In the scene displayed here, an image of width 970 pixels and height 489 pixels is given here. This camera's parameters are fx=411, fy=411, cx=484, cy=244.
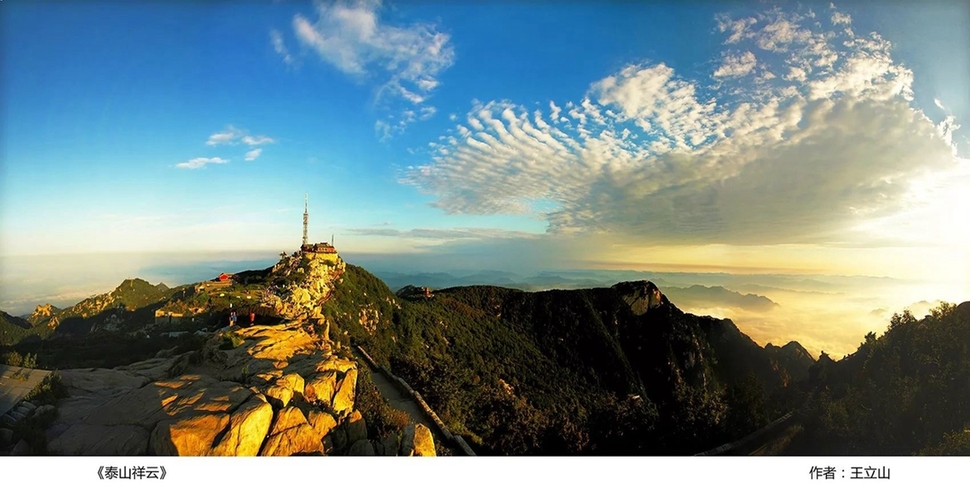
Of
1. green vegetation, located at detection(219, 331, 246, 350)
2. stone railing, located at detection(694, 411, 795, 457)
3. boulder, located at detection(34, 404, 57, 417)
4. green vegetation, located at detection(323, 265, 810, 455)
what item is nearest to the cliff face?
boulder, located at detection(34, 404, 57, 417)

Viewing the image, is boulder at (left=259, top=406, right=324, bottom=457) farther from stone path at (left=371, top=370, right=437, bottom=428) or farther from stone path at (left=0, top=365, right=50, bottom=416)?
stone path at (left=371, top=370, right=437, bottom=428)

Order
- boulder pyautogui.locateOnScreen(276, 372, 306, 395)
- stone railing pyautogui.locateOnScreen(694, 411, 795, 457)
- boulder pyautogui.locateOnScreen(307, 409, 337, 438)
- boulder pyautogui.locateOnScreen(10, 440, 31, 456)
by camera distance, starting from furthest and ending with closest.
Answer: stone railing pyautogui.locateOnScreen(694, 411, 795, 457) < boulder pyautogui.locateOnScreen(276, 372, 306, 395) < boulder pyautogui.locateOnScreen(307, 409, 337, 438) < boulder pyautogui.locateOnScreen(10, 440, 31, 456)

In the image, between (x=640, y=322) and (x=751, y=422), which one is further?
(x=640, y=322)

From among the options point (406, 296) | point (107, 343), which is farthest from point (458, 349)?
point (107, 343)

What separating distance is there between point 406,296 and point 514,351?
360 inches

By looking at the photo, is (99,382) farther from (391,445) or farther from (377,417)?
(391,445)

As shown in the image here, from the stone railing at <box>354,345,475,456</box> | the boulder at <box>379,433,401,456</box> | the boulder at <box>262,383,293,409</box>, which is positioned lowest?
the stone railing at <box>354,345,475,456</box>

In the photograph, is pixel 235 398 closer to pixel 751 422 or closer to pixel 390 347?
pixel 751 422

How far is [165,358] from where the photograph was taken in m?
8.41

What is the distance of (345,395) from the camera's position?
→ 618 centimetres

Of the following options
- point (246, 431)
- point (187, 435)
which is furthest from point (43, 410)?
point (246, 431)

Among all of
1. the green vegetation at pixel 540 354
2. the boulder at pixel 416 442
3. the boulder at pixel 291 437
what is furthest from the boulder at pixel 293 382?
the green vegetation at pixel 540 354

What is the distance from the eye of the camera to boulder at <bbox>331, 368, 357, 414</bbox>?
19.2 ft

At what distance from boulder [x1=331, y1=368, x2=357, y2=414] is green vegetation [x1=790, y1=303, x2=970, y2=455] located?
23.2 ft
